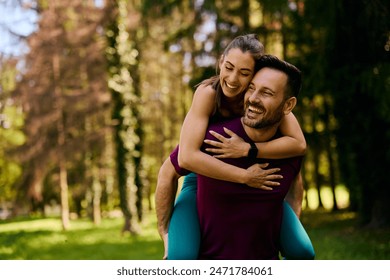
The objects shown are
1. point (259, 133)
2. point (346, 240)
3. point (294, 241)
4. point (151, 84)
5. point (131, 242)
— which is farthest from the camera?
point (151, 84)

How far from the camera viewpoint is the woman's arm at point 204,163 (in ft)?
6.48

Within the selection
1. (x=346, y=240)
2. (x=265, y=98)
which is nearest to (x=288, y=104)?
(x=265, y=98)

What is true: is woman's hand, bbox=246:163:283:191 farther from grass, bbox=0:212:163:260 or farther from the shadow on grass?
grass, bbox=0:212:163:260

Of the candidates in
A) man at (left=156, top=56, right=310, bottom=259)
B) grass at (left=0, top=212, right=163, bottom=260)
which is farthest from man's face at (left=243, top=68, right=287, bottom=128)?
grass at (left=0, top=212, right=163, bottom=260)

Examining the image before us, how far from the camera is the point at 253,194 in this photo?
6.66 ft

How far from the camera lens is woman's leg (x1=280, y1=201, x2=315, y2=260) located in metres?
2.17

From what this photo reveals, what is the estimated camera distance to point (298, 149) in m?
2.11

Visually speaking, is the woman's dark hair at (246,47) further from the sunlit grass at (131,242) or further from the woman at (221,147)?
the sunlit grass at (131,242)

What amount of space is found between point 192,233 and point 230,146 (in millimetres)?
399

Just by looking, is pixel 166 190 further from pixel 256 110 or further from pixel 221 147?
pixel 256 110

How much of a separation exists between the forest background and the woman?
14.9ft

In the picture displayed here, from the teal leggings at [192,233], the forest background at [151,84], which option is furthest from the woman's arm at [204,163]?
the forest background at [151,84]
